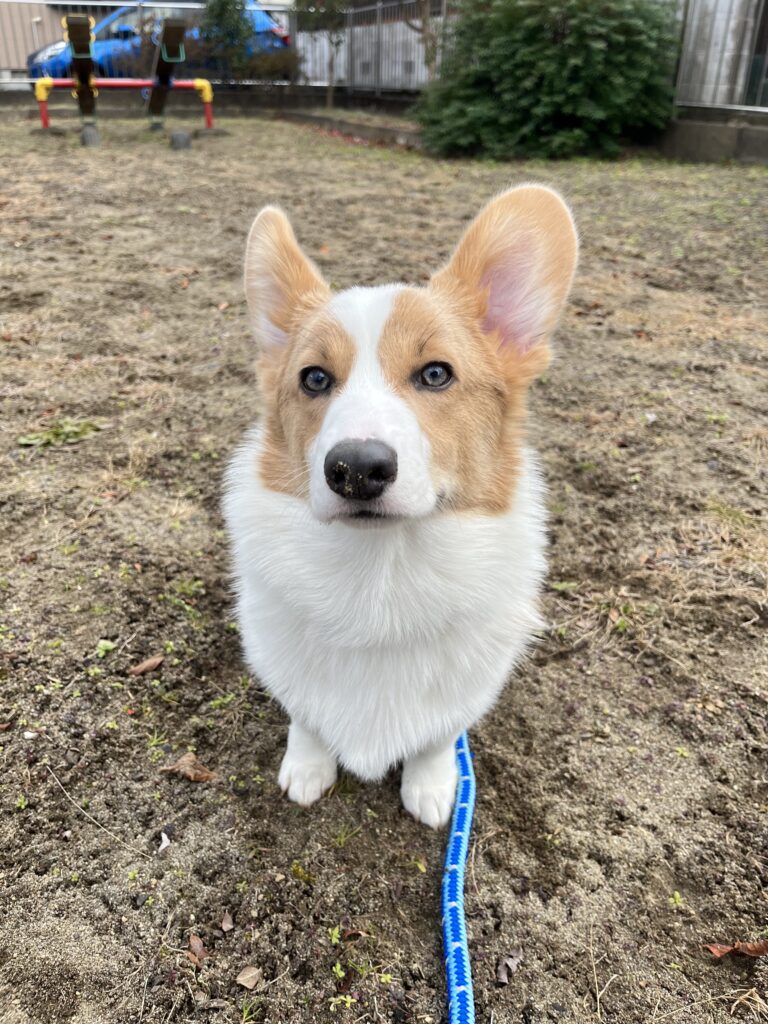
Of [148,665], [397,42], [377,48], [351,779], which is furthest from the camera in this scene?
[377,48]

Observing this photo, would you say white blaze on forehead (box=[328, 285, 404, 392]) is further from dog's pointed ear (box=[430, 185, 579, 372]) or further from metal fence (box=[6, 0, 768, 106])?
metal fence (box=[6, 0, 768, 106])

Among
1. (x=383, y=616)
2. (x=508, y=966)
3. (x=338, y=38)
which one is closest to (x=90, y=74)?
→ (x=338, y=38)

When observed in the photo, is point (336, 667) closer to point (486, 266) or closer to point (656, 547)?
point (486, 266)

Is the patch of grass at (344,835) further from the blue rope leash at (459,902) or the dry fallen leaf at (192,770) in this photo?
the dry fallen leaf at (192,770)

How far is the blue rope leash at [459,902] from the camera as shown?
1511 mm

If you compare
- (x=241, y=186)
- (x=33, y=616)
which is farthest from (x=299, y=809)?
(x=241, y=186)

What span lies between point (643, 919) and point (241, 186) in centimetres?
803

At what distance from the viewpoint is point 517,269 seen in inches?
72.4

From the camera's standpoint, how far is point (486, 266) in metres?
1.85

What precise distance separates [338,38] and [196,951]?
1874cm

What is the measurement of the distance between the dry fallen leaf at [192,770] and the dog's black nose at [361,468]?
1.04 metres

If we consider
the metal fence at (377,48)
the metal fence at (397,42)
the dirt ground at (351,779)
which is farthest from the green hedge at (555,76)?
the dirt ground at (351,779)

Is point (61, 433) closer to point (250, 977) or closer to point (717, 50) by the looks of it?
point (250, 977)

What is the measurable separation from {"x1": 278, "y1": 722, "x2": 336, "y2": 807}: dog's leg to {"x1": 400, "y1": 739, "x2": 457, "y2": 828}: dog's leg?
23 cm
